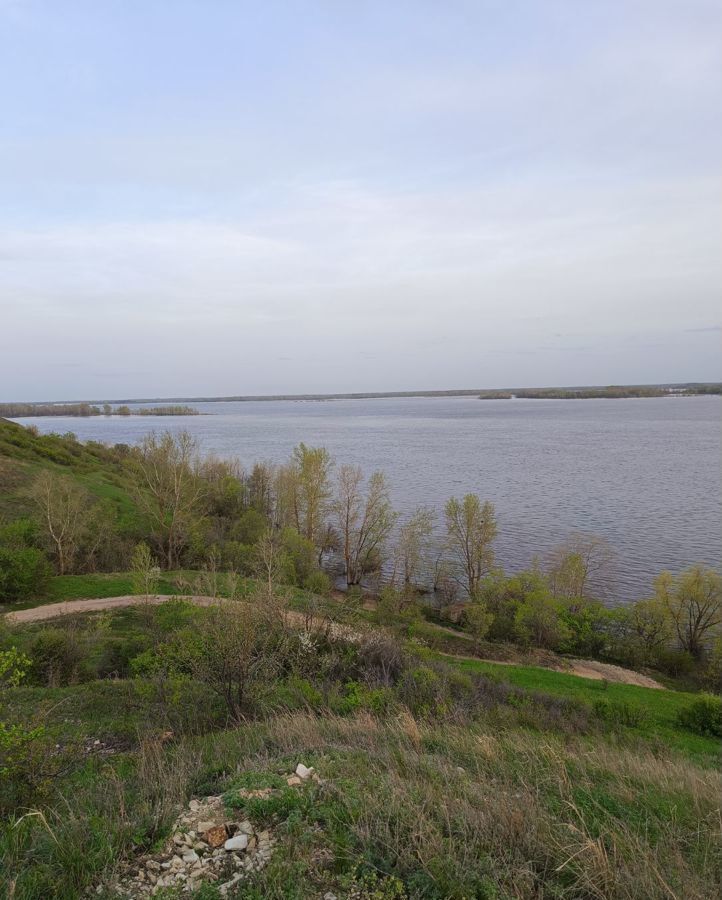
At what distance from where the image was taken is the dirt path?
61.5ft

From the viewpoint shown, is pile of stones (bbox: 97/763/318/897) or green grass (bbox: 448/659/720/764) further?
green grass (bbox: 448/659/720/764)

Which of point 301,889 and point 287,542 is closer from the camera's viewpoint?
point 301,889

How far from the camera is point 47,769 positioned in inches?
239

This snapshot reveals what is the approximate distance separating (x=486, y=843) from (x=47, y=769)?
5.27 metres

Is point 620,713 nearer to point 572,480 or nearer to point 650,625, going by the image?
point 650,625

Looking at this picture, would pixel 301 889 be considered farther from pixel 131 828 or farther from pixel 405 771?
pixel 405 771

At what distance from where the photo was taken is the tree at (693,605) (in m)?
25.8

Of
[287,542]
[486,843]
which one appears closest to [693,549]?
[287,542]

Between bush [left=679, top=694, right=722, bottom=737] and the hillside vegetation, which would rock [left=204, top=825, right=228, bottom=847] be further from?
bush [left=679, top=694, right=722, bottom=737]

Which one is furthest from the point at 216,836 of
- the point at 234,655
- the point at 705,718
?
the point at 705,718

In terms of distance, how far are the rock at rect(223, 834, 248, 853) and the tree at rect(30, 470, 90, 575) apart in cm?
2375

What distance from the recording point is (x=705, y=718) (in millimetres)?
15836

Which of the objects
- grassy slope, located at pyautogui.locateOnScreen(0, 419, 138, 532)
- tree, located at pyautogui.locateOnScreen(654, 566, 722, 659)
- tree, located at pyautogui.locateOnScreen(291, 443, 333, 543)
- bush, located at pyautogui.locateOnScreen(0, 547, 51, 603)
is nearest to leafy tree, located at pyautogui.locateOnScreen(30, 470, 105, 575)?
bush, located at pyautogui.locateOnScreen(0, 547, 51, 603)

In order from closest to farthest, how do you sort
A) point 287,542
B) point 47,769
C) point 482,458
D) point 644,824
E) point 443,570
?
point 644,824
point 47,769
point 287,542
point 443,570
point 482,458
